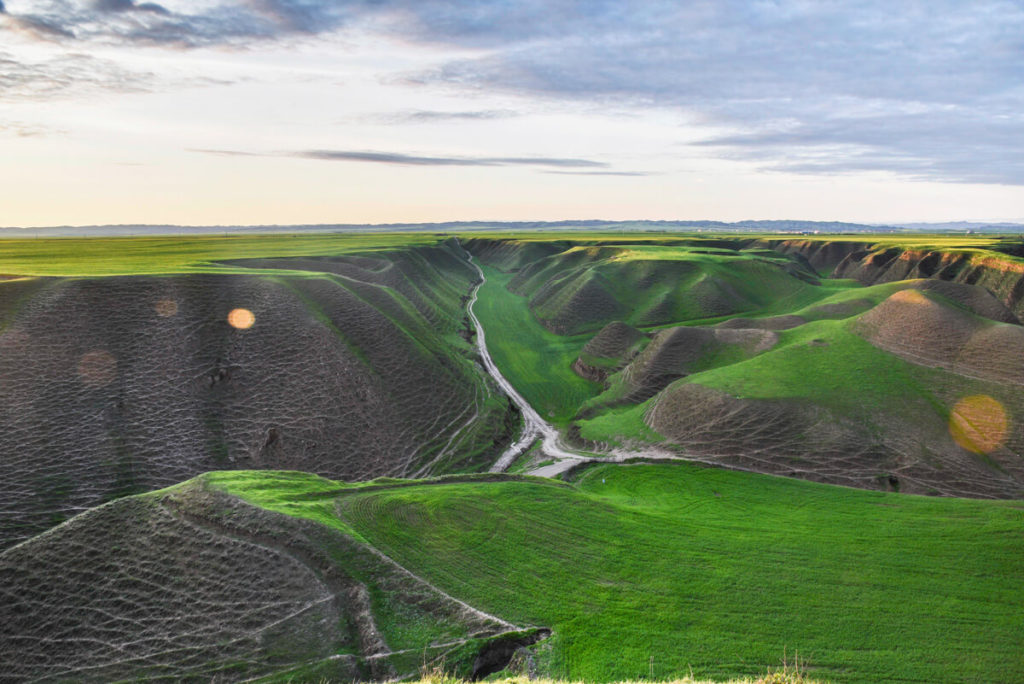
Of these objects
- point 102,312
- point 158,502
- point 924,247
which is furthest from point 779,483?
point 924,247

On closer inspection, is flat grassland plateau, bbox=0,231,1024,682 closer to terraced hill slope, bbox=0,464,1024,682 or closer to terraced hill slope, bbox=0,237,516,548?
terraced hill slope, bbox=0,464,1024,682

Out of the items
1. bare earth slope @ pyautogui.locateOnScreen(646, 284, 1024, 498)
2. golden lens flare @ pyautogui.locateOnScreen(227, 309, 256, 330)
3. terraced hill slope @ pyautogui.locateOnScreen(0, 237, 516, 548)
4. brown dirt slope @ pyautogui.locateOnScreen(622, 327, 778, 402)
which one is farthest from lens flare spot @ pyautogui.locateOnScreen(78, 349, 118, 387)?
brown dirt slope @ pyautogui.locateOnScreen(622, 327, 778, 402)

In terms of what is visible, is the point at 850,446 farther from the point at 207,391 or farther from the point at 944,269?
the point at 944,269

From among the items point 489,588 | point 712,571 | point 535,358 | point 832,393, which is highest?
point 832,393

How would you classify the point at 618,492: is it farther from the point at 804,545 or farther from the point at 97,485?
the point at 97,485

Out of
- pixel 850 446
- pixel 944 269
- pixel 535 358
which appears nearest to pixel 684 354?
pixel 535 358

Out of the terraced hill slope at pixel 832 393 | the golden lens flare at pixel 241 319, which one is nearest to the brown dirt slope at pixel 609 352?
the terraced hill slope at pixel 832 393
